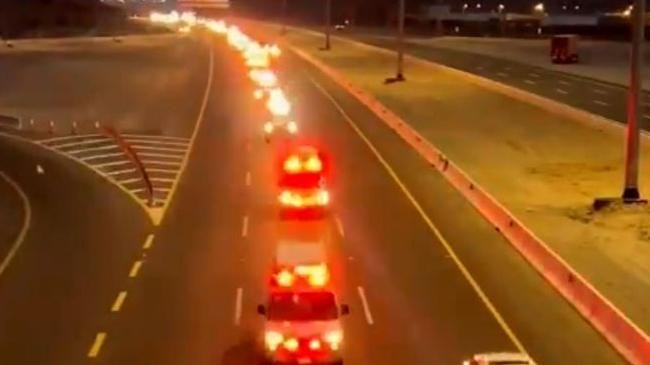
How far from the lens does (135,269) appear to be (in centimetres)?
3200

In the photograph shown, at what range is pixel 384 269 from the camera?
104ft

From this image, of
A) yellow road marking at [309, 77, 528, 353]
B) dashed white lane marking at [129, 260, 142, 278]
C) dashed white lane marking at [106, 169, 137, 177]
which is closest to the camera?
yellow road marking at [309, 77, 528, 353]

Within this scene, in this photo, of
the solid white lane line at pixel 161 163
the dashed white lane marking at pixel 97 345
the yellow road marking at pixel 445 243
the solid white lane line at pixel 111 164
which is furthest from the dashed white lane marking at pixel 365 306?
the solid white lane line at pixel 111 164

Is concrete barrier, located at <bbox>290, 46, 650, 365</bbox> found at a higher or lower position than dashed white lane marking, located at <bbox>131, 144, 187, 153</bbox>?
higher

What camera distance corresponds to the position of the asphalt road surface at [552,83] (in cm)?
7256

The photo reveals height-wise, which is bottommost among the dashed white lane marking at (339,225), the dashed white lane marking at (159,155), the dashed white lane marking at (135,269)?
the dashed white lane marking at (159,155)

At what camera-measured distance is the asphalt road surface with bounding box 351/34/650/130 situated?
7256 centimetres

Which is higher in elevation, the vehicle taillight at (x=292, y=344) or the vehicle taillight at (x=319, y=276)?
the vehicle taillight at (x=319, y=276)

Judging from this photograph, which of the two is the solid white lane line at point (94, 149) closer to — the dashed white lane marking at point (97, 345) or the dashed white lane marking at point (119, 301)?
the dashed white lane marking at point (119, 301)

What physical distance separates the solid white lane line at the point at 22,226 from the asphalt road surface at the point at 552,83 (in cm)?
2532

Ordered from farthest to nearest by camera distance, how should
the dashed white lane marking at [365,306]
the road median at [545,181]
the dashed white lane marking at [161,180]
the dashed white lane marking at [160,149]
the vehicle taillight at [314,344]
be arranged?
the dashed white lane marking at [160,149] < the dashed white lane marking at [161,180] < the road median at [545,181] < the dashed white lane marking at [365,306] < the vehicle taillight at [314,344]

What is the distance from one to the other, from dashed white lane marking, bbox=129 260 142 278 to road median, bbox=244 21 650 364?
10181 millimetres

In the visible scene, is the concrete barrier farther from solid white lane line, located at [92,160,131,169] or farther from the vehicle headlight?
solid white lane line, located at [92,160,131,169]

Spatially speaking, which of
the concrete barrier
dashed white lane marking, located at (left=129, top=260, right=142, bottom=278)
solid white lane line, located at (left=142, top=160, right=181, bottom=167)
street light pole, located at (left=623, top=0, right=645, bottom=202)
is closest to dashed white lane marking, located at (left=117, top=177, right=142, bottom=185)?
solid white lane line, located at (left=142, top=160, right=181, bottom=167)
